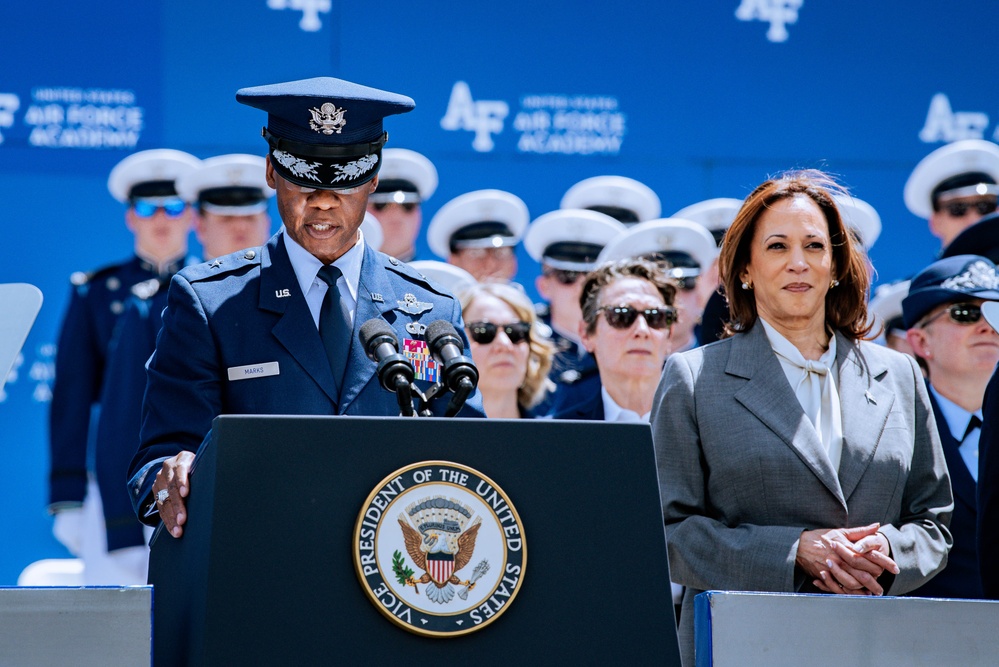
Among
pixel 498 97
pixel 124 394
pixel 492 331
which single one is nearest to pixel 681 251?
pixel 492 331

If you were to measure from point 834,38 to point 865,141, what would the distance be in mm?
514

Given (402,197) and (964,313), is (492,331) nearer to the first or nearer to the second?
(402,197)

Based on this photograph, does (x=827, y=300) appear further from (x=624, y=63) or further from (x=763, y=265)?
(x=624, y=63)

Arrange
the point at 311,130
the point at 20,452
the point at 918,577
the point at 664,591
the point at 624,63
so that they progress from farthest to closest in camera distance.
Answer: the point at 624,63, the point at 20,452, the point at 918,577, the point at 311,130, the point at 664,591

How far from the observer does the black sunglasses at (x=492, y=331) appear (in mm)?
5199

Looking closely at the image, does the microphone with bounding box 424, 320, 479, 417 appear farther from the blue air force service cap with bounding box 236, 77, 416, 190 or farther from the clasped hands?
the clasped hands

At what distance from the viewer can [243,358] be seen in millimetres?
2850

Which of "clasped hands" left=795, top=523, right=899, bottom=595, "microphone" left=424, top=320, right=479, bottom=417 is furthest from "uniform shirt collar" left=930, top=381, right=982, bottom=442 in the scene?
"microphone" left=424, top=320, right=479, bottom=417

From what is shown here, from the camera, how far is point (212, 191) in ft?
20.0

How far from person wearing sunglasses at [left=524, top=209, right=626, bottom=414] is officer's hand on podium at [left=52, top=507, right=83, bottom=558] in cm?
210

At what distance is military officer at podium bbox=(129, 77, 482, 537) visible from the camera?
2.81 metres

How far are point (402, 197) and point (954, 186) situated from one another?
2.47m

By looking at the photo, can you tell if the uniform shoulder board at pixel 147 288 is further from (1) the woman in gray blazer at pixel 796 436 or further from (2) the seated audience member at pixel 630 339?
(1) the woman in gray blazer at pixel 796 436

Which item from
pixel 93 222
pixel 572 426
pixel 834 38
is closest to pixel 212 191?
pixel 93 222
